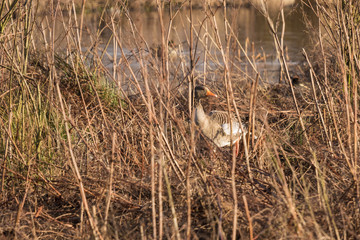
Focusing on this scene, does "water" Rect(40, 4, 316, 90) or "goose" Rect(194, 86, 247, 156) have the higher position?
"water" Rect(40, 4, 316, 90)

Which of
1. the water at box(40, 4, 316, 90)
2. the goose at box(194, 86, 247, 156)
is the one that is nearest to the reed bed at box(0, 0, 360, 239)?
the water at box(40, 4, 316, 90)

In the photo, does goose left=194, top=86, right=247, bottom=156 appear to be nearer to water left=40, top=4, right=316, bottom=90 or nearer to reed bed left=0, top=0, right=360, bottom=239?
water left=40, top=4, right=316, bottom=90

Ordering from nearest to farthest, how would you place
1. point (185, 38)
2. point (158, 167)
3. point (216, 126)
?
point (158, 167), point (216, 126), point (185, 38)

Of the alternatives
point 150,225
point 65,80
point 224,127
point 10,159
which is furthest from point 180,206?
point 65,80

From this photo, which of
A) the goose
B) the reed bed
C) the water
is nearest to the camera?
the reed bed

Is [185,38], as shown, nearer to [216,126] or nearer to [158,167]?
[216,126]

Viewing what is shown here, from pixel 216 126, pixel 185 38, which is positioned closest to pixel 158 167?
pixel 216 126

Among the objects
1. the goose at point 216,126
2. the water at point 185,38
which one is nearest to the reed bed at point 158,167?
the water at point 185,38

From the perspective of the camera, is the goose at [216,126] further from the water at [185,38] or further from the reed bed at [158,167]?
the reed bed at [158,167]

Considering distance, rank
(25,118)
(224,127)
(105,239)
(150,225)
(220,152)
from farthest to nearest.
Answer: (224,127) → (25,118) → (220,152) → (150,225) → (105,239)

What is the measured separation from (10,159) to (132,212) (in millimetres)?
960

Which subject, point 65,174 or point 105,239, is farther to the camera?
point 65,174

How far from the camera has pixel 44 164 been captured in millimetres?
3381

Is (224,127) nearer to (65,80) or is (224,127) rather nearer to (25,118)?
(65,80)
